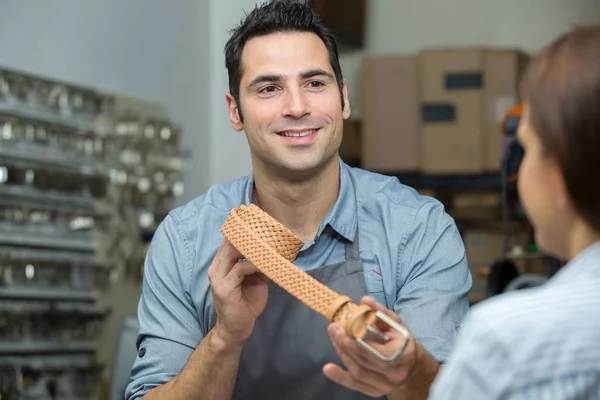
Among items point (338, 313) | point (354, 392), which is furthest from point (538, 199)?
point (354, 392)

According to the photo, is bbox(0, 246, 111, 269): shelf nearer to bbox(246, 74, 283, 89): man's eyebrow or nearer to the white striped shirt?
bbox(246, 74, 283, 89): man's eyebrow

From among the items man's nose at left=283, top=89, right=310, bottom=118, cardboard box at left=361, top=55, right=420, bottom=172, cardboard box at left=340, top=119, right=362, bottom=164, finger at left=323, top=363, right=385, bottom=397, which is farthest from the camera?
cardboard box at left=340, top=119, right=362, bottom=164

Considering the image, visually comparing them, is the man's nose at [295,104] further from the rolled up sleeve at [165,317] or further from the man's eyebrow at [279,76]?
the rolled up sleeve at [165,317]

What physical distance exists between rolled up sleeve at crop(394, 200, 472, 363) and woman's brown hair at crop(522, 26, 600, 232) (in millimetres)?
→ 816

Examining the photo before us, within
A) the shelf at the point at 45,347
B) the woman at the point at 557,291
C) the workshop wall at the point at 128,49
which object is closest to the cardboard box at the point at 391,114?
the workshop wall at the point at 128,49

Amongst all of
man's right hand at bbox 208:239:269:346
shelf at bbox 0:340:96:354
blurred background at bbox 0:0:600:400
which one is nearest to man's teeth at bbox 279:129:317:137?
man's right hand at bbox 208:239:269:346

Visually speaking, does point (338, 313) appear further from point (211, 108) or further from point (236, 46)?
point (211, 108)

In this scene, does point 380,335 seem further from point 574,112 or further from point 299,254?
point 299,254

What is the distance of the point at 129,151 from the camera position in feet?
15.0

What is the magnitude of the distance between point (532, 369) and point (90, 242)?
3677mm

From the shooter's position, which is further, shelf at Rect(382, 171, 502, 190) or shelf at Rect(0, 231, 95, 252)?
shelf at Rect(382, 171, 502, 190)

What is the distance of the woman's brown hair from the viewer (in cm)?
82

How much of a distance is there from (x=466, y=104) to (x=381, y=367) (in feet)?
12.4

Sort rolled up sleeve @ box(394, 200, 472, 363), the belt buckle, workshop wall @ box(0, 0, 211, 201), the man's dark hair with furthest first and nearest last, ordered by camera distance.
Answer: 1. workshop wall @ box(0, 0, 211, 201)
2. the man's dark hair
3. rolled up sleeve @ box(394, 200, 472, 363)
4. the belt buckle
